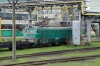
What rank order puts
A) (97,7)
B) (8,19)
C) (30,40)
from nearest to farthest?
(30,40), (97,7), (8,19)

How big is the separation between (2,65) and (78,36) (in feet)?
60.6

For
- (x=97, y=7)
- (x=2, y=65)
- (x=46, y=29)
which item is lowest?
(x=2, y=65)

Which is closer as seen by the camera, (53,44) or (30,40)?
(30,40)

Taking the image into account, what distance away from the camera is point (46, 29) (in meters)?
34.3

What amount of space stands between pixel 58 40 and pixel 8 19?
41.2 m

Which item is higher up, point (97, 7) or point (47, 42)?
point (97, 7)

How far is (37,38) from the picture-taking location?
3269 cm

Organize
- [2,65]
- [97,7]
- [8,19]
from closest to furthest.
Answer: [2,65], [97,7], [8,19]

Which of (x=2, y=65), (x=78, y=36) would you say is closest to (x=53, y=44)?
(x=78, y=36)

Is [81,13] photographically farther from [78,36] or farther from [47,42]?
[47,42]

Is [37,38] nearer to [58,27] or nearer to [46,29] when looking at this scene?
[46,29]

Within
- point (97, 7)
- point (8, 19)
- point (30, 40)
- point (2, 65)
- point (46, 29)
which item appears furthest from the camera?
point (8, 19)

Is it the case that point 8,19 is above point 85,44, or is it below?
above

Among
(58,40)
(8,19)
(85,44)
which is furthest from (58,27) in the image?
(8,19)
